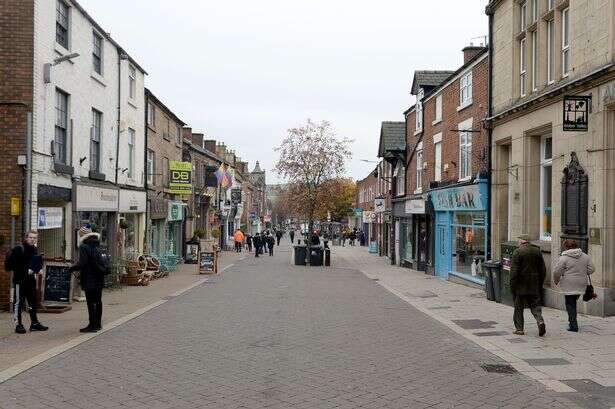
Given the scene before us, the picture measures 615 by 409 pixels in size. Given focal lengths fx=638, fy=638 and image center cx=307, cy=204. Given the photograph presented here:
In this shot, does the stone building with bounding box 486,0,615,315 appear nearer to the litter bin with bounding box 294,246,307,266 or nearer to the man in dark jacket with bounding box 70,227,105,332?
the man in dark jacket with bounding box 70,227,105,332

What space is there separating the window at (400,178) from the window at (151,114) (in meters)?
12.7

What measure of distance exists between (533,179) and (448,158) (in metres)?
8.40

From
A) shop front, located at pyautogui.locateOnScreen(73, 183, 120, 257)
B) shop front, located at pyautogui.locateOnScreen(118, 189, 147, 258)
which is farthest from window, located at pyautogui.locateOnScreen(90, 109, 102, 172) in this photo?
shop front, located at pyautogui.locateOnScreen(118, 189, 147, 258)

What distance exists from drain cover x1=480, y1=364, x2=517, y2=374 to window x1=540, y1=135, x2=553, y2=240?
7.37 meters

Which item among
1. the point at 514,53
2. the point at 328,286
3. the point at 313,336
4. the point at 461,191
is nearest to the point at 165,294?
the point at 328,286

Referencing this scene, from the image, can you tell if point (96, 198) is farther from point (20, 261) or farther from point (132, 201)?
point (20, 261)

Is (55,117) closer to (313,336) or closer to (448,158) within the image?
(313,336)

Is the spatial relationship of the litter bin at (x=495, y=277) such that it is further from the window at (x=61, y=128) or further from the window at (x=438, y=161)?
the window at (x=61, y=128)

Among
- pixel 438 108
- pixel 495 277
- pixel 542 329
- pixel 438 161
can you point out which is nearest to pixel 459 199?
pixel 438 161

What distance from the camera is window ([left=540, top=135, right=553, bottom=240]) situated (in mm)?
14914

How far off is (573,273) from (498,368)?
3.24 meters

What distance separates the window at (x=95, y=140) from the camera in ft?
59.9

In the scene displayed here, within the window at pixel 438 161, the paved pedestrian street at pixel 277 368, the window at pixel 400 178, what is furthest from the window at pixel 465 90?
the window at pixel 400 178

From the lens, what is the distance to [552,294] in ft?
45.3
